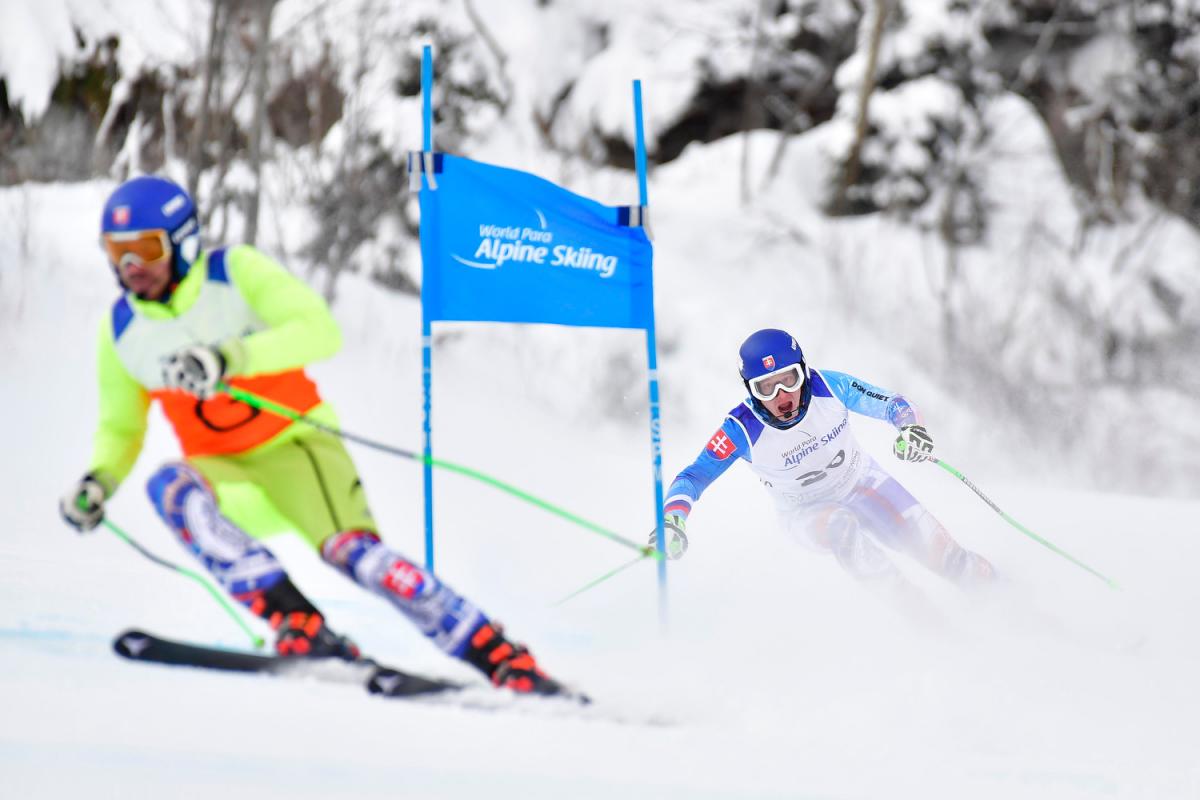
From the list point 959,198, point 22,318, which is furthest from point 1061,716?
point 959,198

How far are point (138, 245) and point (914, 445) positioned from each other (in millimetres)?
2642

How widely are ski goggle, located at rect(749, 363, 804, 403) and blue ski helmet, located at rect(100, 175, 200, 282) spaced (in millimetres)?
1992

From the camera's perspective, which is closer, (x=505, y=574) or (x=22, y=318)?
(x=505, y=574)

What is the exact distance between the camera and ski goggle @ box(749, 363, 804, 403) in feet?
13.7

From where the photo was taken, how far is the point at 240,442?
310cm

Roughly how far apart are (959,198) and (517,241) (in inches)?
443

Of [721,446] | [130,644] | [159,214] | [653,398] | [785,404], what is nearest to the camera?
[159,214]

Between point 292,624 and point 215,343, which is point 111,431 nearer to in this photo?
point 215,343

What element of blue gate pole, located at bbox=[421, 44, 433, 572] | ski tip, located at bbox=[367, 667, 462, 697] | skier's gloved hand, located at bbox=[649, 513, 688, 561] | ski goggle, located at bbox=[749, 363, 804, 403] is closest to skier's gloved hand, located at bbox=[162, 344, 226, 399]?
ski tip, located at bbox=[367, 667, 462, 697]

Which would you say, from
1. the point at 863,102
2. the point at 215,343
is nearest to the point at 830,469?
the point at 215,343

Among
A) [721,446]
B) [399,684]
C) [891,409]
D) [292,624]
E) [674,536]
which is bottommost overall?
[399,684]

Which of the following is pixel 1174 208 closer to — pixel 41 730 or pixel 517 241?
pixel 517 241

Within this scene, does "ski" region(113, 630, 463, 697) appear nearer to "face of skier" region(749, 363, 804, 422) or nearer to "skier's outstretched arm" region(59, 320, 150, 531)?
"skier's outstretched arm" region(59, 320, 150, 531)

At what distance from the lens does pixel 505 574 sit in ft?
19.1
